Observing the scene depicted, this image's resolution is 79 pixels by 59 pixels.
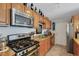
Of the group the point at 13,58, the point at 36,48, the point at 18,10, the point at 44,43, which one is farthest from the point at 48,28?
the point at 13,58

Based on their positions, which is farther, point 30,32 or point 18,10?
point 30,32

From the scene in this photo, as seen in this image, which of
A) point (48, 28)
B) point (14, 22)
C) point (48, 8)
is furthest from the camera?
point (48, 28)

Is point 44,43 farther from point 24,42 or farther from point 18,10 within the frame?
point 18,10

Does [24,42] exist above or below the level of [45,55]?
above

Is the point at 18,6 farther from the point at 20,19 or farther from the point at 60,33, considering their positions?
the point at 60,33

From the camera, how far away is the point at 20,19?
1681 millimetres

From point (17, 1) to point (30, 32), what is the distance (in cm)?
49

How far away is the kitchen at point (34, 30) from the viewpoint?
5.15 feet

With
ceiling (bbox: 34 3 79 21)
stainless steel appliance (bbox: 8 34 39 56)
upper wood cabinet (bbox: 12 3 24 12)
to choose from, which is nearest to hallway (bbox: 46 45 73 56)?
stainless steel appliance (bbox: 8 34 39 56)

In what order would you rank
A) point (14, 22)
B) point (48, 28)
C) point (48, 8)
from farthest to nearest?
1. point (48, 28)
2. point (48, 8)
3. point (14, 22)

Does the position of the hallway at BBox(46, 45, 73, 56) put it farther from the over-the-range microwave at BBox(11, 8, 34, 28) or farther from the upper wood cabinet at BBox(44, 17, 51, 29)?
the over-the-range microwave at BBox(11, 8, 34, 28)

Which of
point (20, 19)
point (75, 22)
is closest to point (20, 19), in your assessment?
point (20, 19)

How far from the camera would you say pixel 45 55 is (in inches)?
68.1

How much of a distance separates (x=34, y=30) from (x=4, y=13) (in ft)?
1.71
